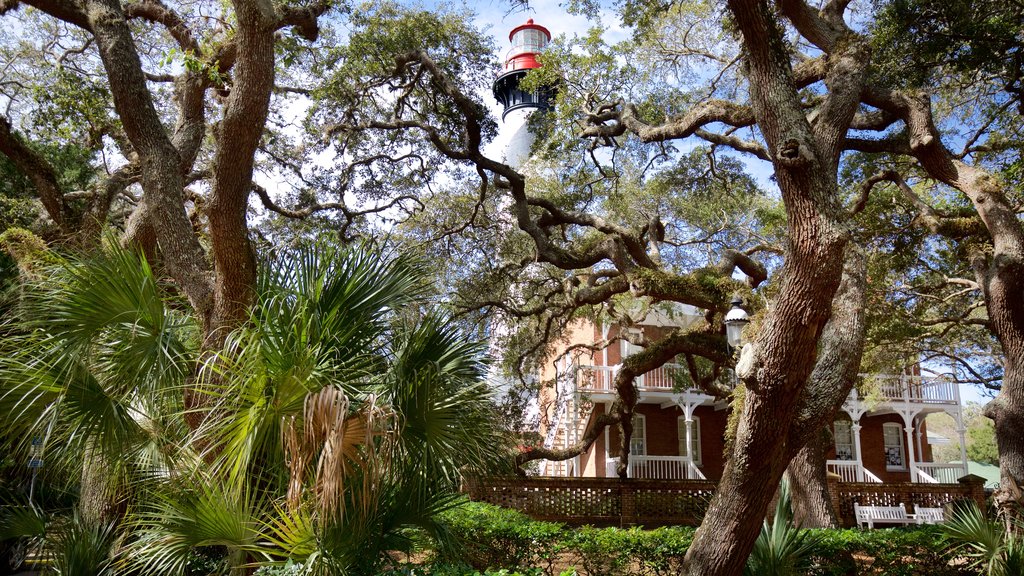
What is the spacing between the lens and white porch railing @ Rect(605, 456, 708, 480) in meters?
21.0

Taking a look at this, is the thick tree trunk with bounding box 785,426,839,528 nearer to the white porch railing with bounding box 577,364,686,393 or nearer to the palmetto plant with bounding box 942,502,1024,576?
the palmetto plant with bounding box 942,502,1024,576

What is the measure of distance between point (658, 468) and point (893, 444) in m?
9.94

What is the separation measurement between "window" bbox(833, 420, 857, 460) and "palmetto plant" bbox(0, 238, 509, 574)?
72.4ft

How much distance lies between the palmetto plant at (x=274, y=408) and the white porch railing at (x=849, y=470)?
62.7 ft

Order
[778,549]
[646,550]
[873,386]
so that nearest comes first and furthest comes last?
[778,549], [646,550], [873,386]

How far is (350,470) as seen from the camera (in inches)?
198

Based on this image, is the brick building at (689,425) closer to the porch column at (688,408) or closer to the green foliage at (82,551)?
the porch column at (688,408)

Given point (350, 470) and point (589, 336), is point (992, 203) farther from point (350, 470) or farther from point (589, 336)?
point (589, 336)

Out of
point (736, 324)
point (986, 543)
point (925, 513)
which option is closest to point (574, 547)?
point (736, 324)

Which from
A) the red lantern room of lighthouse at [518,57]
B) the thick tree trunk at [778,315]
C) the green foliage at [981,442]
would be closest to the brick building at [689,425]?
the thick tree trunk at [778,315]

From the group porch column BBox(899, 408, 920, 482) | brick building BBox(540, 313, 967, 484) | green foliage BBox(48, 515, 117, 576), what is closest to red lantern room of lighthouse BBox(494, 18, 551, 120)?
brick building BBox(540, 313, 967, 484)

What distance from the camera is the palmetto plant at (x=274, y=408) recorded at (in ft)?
15.5

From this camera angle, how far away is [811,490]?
10211mm

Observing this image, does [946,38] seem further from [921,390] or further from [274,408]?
[921,390]
